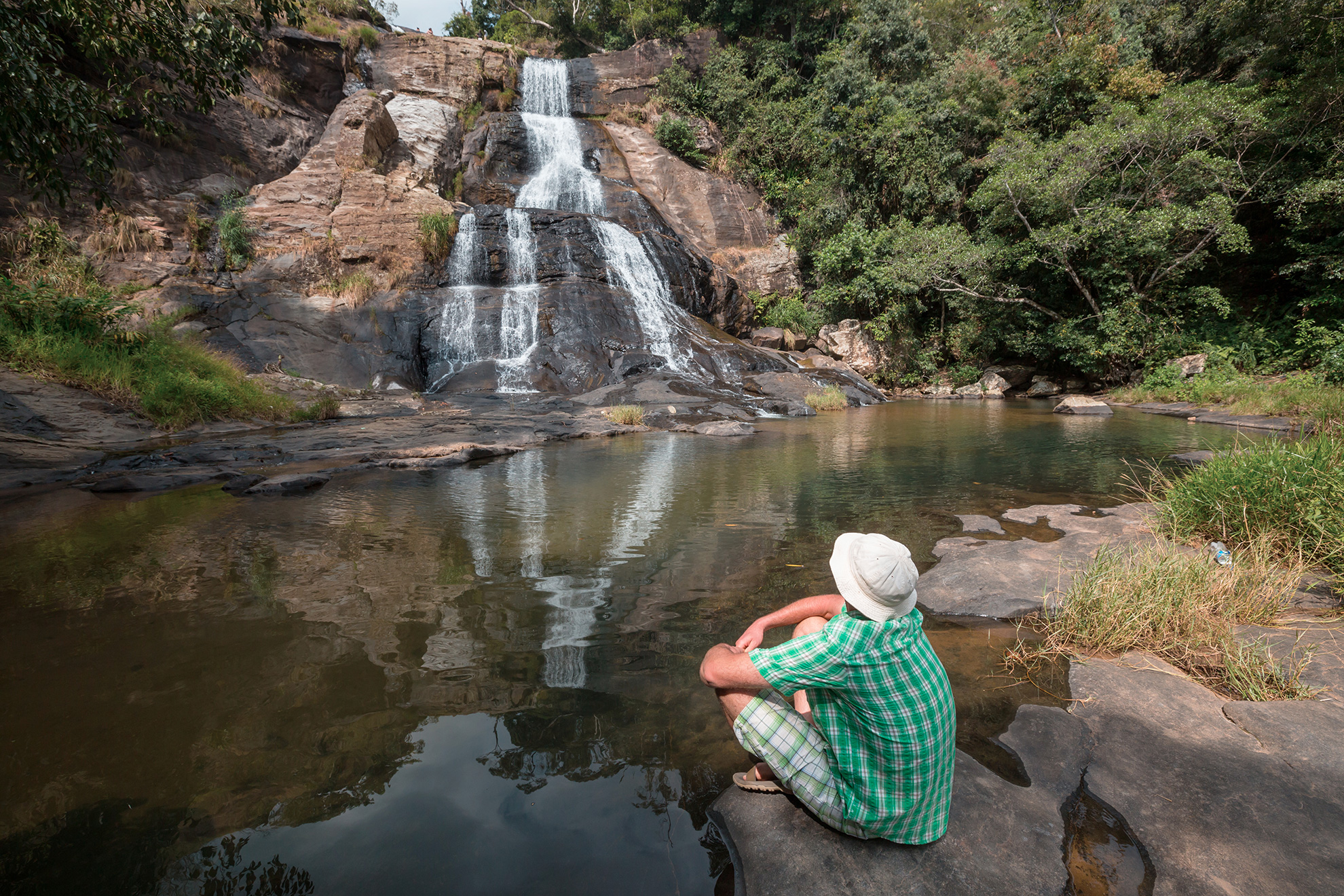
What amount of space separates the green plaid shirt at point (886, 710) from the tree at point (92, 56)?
7.67 m

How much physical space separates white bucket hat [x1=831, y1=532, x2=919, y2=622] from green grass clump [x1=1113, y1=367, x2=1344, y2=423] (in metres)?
9.98

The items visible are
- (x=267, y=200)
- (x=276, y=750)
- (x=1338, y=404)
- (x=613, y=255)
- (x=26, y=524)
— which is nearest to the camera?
(x=276, y=750)

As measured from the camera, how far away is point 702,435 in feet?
37.3

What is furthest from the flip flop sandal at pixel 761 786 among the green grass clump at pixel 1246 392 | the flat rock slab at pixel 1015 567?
the green grass clump at pixel 1246 392

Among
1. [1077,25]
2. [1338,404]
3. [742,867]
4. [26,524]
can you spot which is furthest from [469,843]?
[1077,25]

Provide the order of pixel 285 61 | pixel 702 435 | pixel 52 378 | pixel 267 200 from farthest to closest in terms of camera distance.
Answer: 1. pixel 285 61
2. pixel 267 200
3. pixel 702 435
4. pixel 52 378

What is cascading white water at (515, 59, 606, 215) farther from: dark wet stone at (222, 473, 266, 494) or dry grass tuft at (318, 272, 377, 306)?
dark wet stone at (222, 473, 266, 494)

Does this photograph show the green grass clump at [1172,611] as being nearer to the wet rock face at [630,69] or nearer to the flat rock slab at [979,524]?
the flat rock slab at [979,524]

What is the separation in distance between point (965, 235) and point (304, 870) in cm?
2153

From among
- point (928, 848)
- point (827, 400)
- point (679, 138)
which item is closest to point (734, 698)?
point (928, 848)

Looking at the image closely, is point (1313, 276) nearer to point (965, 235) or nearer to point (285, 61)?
point (965, 235)

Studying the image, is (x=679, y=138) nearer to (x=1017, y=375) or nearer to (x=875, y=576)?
(x=1017, y=375)

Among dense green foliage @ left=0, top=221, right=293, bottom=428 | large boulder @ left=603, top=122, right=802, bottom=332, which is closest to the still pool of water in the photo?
dense green foliage @ left=0, top=221, right=293, bottom=428

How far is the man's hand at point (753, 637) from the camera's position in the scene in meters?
2.25
